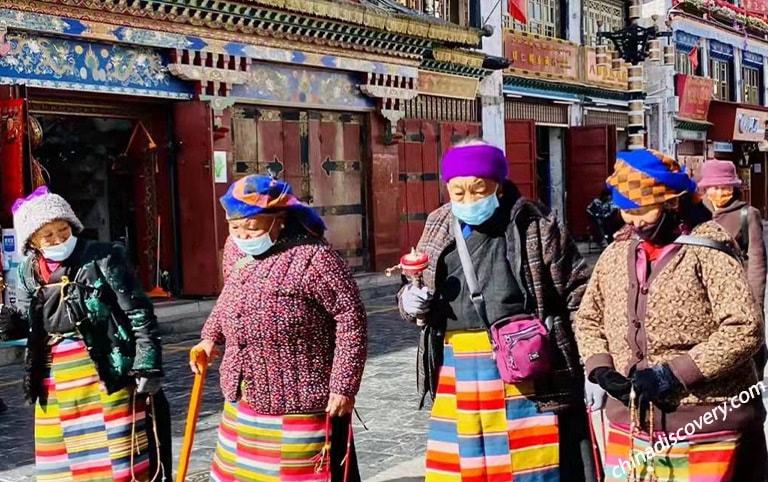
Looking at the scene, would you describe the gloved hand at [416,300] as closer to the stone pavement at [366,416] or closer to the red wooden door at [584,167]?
the stone pavement at [366,416]

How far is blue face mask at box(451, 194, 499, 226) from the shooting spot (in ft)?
13.1

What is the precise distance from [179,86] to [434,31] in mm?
5609

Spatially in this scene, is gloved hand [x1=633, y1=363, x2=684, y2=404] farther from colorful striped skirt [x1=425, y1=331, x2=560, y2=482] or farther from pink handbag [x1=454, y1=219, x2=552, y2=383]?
colorful striped skirt [x1=425, y1=331, x2=560, y2=482]

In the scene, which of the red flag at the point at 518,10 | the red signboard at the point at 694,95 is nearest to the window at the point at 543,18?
the red flag at the point at 518,10

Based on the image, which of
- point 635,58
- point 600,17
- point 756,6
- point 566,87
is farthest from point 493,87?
point 756,6

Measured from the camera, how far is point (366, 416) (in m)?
7.18

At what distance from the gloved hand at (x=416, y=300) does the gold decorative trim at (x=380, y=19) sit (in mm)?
10036

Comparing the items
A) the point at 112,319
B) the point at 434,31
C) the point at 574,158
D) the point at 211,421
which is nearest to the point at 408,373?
the point at 211,421

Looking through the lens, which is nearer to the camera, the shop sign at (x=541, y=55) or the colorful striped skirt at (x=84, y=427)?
the colorful striped skirt at (x=84, y=427)

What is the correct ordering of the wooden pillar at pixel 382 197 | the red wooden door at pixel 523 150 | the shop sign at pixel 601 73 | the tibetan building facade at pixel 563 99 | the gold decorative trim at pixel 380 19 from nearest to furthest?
the gold decorative trim at pixel 380 19 → the wooden pillar at pixel 382 197 → the red wooden door at pixel 523 150 → the tibetan building facade at pixel 563 99 → the shop sign at pixel 601 73

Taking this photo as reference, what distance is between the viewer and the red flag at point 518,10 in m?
20.1

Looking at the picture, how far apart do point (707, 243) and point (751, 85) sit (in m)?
33.7

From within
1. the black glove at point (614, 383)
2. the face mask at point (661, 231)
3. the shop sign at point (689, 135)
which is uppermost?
the shop sign at point (689, 135)

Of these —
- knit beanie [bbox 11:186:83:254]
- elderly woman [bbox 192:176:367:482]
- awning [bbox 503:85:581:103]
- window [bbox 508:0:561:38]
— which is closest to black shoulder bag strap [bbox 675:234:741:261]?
elderly woman [bbox 192:176:367:482]
